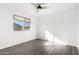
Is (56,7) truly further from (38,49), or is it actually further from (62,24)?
(38,49)

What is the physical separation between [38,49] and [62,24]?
0.83 meters

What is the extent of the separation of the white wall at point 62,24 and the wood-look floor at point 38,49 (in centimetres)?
15

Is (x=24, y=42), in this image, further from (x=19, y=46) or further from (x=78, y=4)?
(x=78, y=4)

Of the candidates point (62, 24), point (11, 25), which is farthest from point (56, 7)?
point (11, 25)

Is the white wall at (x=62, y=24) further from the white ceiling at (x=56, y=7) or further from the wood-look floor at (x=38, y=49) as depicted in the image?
the wood-look floor at (x=38, y=49)

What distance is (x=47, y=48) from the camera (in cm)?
225

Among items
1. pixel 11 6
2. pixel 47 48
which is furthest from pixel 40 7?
pixel 47 48

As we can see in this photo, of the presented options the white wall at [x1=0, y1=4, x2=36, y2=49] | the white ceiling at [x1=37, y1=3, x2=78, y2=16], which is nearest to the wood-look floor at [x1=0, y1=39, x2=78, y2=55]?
the white wall at [x1=0, y1=4, x2=36, y2=49]

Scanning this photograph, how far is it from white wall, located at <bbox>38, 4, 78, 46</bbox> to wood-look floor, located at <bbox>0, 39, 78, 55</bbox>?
0.15 meters

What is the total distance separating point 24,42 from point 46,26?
68 centimetres

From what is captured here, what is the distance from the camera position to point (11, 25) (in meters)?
2.27

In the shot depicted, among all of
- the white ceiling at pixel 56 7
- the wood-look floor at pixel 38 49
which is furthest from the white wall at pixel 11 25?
the white ceiling at pixel 56 7

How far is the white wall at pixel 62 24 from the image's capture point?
6.92ft

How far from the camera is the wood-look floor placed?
2.09 m
